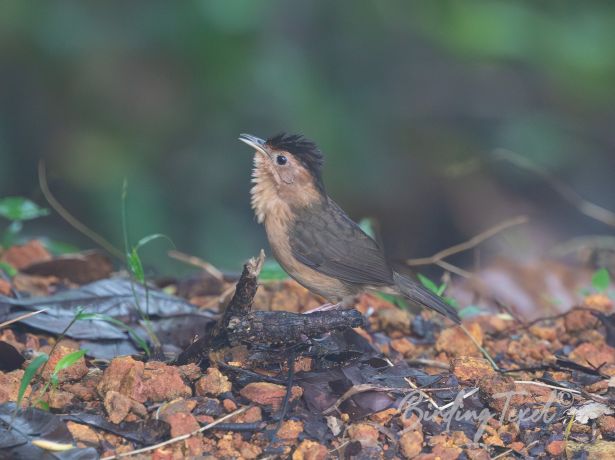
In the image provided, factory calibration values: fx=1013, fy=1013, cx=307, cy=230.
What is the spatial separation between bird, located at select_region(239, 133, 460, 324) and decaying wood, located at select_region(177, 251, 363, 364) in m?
0.97

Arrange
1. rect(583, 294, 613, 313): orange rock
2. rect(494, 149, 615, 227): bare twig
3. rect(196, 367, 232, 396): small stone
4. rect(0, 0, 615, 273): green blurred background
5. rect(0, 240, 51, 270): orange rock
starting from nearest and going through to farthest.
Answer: rect(196, 367, 232, 396): small stone, rect(583, 294, 613, 313): orange rock, rect(0, 240, 51, 270): orange rock, rect(0, 0, 615, 273): green blurred background, rect(494, 149, 615, 227): bare twig

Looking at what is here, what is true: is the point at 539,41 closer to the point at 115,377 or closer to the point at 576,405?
the point at 576,405

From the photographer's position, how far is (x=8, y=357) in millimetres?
4102

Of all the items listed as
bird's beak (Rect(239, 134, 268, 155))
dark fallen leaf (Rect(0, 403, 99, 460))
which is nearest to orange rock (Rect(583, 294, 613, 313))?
bird's beak (Rect(239, 134, 268, 155))

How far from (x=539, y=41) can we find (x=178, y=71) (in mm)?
2518

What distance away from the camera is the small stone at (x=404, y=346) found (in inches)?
194

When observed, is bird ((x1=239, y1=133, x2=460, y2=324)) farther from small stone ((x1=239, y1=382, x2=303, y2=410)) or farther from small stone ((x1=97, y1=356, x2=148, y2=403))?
small stone ((x1=97, y1=356, x2=148, y2=403))

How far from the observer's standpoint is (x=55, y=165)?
23.7ft

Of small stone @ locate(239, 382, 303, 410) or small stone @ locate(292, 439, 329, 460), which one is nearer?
small stone @ locate(292, 439, 329, 460)

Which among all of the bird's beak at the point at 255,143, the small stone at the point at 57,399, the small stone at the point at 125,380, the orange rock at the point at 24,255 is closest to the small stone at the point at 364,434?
the small stone at the point at 125,380

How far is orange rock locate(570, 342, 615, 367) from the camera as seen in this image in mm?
4852

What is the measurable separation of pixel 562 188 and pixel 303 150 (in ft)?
12.1

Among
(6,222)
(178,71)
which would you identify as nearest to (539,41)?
(178,71)

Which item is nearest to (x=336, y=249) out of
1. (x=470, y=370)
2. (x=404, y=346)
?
(x=404, y=346)
